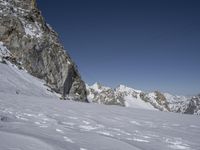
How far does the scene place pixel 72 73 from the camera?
6725 cm

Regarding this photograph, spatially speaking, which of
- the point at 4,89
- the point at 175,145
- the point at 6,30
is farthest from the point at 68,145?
the point at 6,30

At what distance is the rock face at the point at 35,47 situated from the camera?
53781mm

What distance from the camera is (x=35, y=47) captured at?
56875 millimetres

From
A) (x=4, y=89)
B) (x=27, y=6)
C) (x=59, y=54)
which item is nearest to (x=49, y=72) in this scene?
(x=59, y=54)

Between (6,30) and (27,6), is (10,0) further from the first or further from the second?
(6,30)

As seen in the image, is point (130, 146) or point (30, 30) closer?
point (130, 146)

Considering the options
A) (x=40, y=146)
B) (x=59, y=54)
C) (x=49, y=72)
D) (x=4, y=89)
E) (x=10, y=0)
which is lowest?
(x=40, y=146)

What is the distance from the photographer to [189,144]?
8.02 m

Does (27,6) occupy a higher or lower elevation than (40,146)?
higher

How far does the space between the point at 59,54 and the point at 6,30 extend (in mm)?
13915

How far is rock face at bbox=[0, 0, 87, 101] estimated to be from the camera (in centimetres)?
5378

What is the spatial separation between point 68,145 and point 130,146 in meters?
1.62

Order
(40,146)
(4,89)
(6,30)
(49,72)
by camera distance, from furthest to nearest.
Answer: (49,72) → (6,30) → (4,89) → (40,146)

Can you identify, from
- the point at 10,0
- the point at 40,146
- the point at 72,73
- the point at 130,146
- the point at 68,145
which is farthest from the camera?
the point at 72,73
